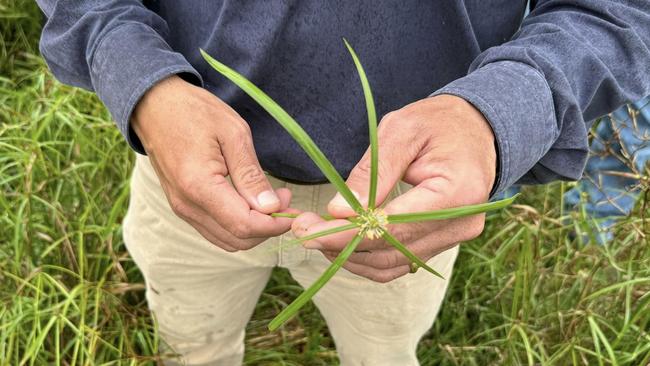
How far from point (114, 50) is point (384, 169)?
1.17 feet

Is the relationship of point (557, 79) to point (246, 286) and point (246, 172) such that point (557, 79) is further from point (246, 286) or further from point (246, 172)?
point (246, 286)

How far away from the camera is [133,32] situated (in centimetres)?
78

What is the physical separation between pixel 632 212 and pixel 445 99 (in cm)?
83

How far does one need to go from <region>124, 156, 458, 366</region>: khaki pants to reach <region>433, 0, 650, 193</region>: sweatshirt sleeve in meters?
0.26

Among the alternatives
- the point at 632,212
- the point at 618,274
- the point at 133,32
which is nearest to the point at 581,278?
the point at 618,274

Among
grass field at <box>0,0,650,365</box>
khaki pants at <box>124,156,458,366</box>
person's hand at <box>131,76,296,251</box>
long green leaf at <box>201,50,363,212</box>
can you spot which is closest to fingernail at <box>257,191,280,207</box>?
person's hand at <box>131,76,296,251</box>

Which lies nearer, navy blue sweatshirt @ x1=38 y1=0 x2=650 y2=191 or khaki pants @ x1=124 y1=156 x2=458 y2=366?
navy blue sweatshirt @ x1=38 y1=0 x2=650 y2=191

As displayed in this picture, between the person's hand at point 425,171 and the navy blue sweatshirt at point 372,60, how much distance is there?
0.09 feet

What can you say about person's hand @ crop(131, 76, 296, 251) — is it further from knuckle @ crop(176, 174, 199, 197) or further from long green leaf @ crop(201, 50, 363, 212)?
long green leaf @ crop(201, 50, 363, 212)

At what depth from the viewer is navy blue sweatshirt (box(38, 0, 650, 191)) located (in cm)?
71

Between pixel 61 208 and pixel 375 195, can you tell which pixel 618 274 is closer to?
pixel 375 195

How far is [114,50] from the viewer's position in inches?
30.3

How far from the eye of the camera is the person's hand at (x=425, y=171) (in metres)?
0.63

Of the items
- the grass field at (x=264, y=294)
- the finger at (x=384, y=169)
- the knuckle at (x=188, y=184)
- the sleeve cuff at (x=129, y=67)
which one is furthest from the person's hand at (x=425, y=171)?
the grass field at (x=264, y=294)
